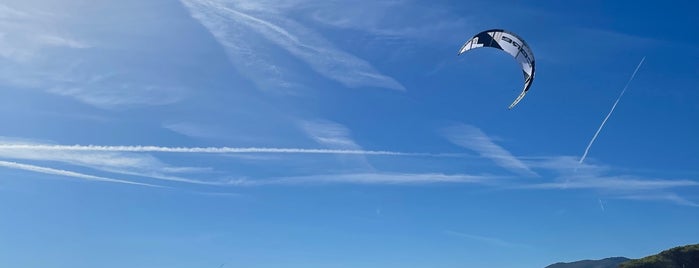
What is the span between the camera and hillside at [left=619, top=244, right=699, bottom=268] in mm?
78188

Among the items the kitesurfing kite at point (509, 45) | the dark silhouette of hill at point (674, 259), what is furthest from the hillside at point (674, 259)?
the kitesurfing kite at point (509, 45)

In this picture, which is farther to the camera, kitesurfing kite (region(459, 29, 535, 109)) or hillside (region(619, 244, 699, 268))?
hillside (region(619, 244, 699, 268))

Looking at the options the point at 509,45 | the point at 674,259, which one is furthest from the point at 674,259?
the point at 509,45

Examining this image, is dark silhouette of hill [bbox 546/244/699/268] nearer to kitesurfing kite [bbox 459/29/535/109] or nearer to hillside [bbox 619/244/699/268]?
hillside [bbox 619/244/699/268]

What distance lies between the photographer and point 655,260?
7906cm

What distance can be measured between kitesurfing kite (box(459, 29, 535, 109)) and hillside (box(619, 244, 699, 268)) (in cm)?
5377

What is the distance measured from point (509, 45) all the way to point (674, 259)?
59.4m

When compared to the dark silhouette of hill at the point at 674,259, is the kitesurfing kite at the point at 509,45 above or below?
above

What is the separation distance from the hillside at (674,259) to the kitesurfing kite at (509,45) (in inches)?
2117

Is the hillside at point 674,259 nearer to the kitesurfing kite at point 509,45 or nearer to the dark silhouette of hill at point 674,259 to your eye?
the dark silhouette of hill at point 674,259

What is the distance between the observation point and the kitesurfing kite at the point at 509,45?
39125mm

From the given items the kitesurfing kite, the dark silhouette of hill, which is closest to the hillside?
the dark silhouette of hill

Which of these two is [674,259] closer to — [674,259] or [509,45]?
[674,259]

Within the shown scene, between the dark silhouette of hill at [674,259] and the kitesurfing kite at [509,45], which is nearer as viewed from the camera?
the kitesurfing kite at [509,45]
